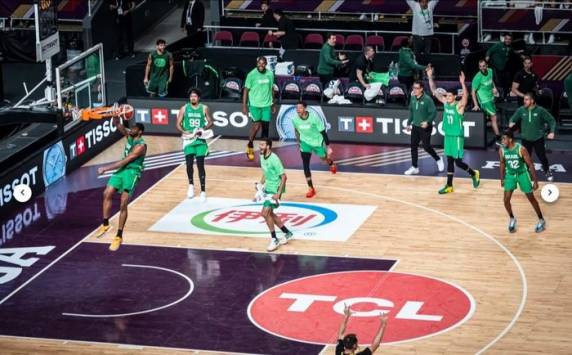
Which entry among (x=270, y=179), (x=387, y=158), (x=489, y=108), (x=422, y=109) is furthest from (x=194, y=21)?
(x=270, y=179)

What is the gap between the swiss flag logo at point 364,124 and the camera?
104 ft

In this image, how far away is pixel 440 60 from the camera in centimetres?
3438

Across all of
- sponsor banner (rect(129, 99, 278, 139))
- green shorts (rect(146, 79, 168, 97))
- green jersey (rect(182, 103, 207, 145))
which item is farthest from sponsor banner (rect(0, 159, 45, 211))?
green shorts (rect(146, 79, 168, 97))

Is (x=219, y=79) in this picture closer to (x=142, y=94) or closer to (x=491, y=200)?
(x=142, y=94)

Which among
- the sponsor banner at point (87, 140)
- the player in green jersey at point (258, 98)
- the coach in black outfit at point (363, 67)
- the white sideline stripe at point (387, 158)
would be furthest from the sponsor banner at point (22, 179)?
the coach in black outfit at point (363, 67)

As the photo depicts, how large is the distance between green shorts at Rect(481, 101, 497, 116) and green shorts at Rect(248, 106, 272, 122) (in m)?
4.89

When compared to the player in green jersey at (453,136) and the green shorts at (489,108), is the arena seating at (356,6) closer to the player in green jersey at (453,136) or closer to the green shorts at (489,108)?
the green shorts at (489,108)

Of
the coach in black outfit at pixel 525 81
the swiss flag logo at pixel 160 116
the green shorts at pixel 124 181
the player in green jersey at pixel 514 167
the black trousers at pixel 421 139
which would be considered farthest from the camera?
the swiss flag logo at pixel 160 116

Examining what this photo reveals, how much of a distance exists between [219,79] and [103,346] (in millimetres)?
14756

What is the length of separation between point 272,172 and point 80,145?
327 inches

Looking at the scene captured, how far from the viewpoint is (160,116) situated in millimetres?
33250

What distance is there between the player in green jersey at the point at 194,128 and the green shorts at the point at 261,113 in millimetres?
3122

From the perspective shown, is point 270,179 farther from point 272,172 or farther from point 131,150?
point 131,150

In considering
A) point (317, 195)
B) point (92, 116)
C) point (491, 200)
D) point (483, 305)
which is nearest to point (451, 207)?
point (491, 200)
